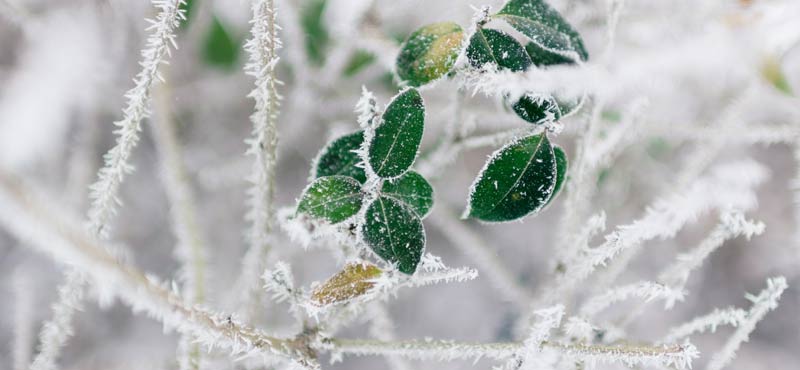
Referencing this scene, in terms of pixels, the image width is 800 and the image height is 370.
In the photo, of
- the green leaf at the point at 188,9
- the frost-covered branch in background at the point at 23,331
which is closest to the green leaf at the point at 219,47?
the green leaf at the point at 188,9

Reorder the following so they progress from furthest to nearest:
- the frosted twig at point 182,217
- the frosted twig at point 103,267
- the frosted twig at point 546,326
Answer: the frosted twig at point 182,217 < the frosted twig at point 546,326 < the frosted twig at point 103,267

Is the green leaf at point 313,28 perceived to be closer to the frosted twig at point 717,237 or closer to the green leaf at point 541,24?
the green leaf at point 541,24

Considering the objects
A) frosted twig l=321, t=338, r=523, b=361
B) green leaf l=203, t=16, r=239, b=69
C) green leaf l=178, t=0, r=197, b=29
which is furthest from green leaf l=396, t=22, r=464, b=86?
green leaf l=203, t=16, r=239, b=69

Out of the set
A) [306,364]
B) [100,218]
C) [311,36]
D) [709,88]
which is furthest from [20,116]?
[709,88]

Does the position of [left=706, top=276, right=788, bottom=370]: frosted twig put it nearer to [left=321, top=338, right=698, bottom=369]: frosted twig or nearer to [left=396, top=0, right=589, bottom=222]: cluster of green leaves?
[left=321, top=338, right=698, bottom=369]: frosted twig

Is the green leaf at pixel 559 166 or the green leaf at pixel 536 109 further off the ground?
the green leaf at pixel 536 109

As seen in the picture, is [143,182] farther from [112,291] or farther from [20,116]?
[112,291]
